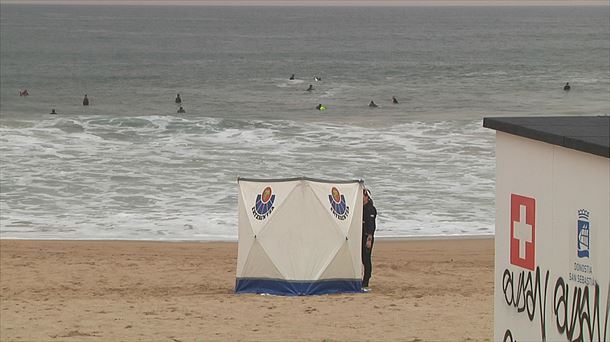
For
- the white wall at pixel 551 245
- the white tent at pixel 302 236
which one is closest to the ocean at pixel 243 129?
the white tent at pixel 302 236

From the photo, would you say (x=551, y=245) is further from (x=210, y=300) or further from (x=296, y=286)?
(x=210, y=300)

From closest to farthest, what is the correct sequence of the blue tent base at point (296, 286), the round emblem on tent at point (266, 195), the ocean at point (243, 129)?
1. the blue tent base at point (296, 286)
2. the round emblem on tent at point (266, 195)
3. the ocean at point (243, 129)

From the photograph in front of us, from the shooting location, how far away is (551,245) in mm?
5453

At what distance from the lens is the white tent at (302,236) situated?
13469 millimetres

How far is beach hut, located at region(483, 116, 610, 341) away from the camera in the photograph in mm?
5059

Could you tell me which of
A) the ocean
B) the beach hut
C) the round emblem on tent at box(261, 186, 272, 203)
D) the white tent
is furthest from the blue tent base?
the beach hut

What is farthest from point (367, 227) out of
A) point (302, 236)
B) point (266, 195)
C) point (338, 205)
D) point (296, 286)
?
point (266, 195)

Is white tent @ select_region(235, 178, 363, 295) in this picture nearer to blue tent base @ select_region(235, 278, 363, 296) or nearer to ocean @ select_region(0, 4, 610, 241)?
blue tent base @ select_region(235, 278, 363, 296)

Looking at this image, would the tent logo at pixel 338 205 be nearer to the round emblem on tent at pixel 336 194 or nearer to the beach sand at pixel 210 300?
the round emblem on tent at pixel 336 194

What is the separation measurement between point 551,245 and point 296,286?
27.2 ft

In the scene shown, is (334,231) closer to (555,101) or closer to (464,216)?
(464,216)

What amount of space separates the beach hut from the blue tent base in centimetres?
747

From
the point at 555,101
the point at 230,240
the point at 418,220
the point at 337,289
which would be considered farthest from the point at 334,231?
the point at 555,101

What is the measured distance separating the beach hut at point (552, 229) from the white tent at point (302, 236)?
735cm
